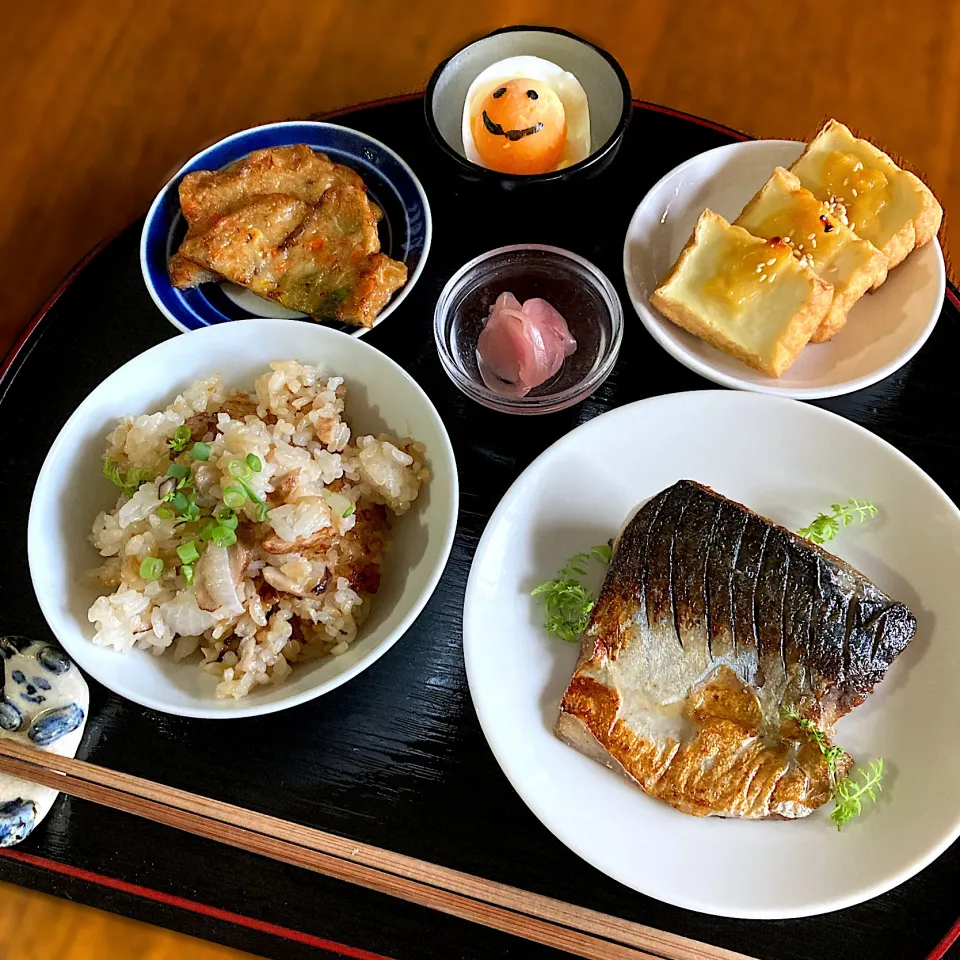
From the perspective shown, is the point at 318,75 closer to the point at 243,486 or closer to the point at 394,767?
the point at 243,486

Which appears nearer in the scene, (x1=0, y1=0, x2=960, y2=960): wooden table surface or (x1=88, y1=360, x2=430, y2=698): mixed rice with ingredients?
(x1=88, y1=360, x2=430, y2=698): mixed rice with ingredients

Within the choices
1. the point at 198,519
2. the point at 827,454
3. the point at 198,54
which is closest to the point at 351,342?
the point at 198,519

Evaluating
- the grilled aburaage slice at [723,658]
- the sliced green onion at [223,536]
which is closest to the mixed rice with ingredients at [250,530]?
the sliced green onion at [223,536]

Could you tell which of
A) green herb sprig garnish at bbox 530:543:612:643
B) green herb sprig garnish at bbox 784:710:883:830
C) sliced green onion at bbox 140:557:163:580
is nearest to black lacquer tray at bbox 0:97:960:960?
green herb sprig garnish at bbox 784:710:883:830

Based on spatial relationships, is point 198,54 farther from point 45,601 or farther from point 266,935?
point 266,935

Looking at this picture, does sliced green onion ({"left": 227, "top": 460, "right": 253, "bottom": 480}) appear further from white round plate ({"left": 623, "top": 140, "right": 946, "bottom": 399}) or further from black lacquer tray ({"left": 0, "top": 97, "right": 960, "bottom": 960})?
white round plate ({"left": 623, "top": 140, "right": 946, "bottom": 399})

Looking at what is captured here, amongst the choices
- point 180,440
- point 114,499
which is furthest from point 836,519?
point 114,499

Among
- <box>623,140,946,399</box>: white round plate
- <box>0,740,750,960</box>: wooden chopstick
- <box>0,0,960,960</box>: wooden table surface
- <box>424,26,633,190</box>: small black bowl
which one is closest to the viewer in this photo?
<box>0,740,750,960</box>: wooden chopstick
